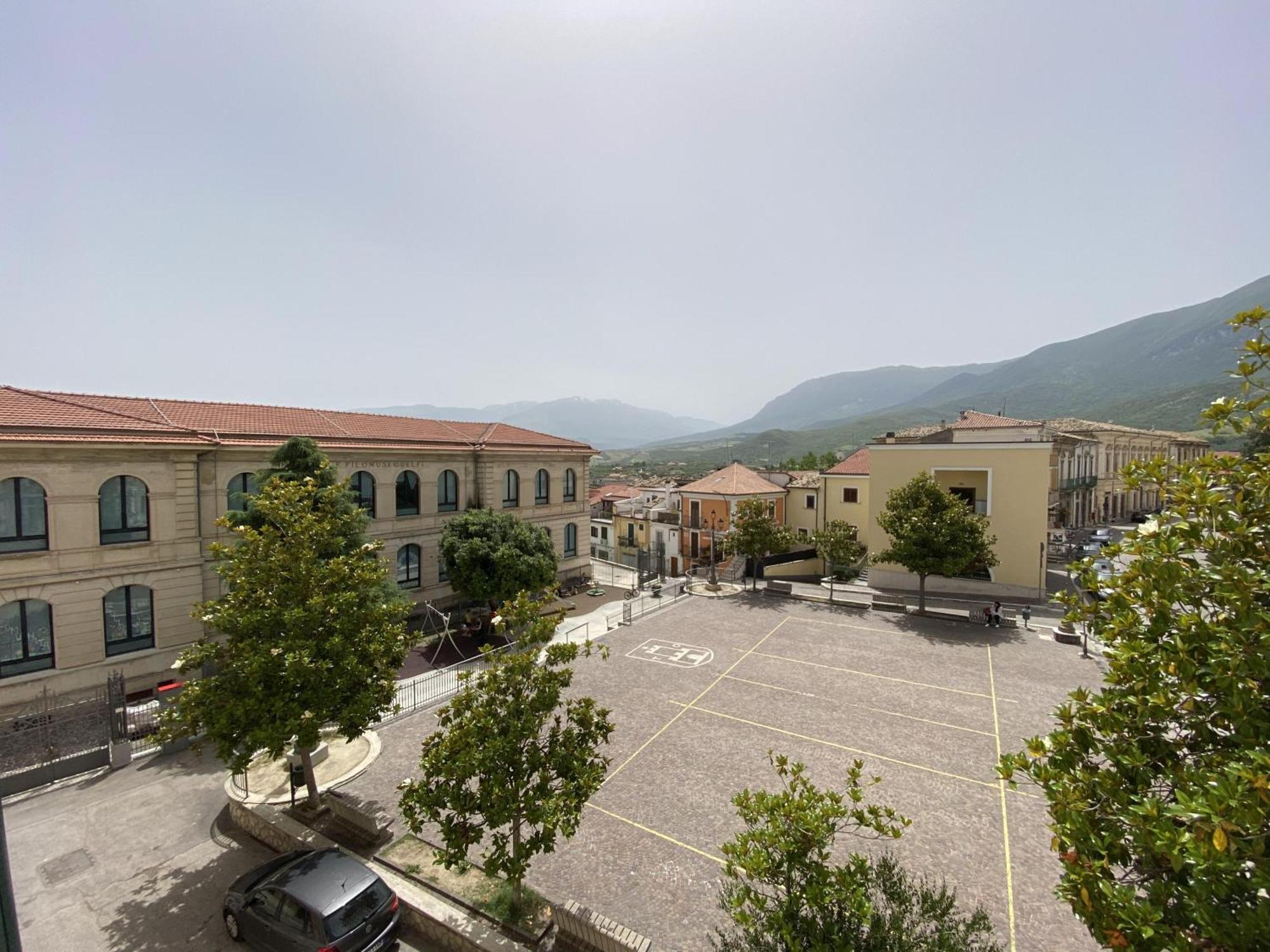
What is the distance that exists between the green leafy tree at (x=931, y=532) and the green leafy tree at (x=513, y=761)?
22291 millimetres

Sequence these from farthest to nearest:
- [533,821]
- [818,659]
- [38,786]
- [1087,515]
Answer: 1. [1087,515]
2. [818,659]
3. [38,786]
4. [533,821]

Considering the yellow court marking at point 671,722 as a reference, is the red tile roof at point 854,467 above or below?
above

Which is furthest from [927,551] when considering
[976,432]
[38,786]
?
[38,786]

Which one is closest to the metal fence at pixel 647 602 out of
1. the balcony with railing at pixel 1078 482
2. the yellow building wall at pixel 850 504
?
the yellow building wall at pixel 850 504

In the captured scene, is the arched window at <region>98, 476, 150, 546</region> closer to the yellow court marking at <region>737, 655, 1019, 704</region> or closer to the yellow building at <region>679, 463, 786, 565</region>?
the yellow court marking at <region>737, 655, 1019, 704</region>

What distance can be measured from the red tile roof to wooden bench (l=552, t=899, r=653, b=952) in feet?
124

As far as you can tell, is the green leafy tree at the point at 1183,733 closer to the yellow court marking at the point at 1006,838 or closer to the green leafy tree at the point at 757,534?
the yellow court marking at the point at 1006,838

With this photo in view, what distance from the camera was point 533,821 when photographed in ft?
26.1

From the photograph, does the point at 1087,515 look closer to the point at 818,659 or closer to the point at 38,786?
the point at 818,659

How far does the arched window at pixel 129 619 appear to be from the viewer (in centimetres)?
1869

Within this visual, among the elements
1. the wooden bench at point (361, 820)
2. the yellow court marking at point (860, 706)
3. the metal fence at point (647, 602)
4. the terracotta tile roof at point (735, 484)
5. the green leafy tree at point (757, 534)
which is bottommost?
the metal fence at point (647, 602)

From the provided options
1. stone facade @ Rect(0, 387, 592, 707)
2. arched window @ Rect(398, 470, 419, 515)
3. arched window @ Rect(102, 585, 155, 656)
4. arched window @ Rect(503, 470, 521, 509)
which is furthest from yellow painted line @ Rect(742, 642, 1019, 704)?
arched window @ Rect(102, 585, 155, 656)

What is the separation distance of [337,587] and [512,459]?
20.7 metres

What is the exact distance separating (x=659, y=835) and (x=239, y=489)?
20714mm
